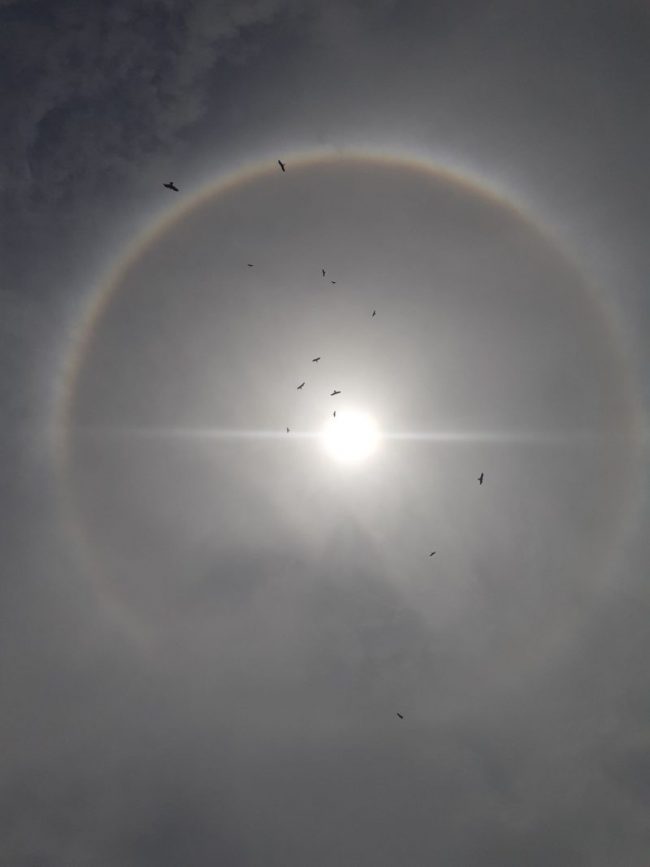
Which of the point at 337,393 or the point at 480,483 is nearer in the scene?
the point at 337,393

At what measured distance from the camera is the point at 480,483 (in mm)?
96625

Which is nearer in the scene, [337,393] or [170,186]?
[170,186]

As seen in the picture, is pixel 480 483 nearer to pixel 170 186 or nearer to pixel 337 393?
pixel 337 393

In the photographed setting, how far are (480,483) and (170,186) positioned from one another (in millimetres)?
68327

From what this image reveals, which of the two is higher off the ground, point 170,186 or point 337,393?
point 170,186

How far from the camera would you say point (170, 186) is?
59938 millimetres

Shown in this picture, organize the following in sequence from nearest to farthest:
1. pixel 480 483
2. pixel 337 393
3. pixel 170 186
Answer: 1. pixel 170 186
2. pixel 337 393
3. pixel 480 483

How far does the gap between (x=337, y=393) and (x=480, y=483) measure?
35.6 m

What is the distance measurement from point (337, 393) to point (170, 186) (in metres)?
33.4

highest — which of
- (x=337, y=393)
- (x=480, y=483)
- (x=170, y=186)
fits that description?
(x=170, y=186)

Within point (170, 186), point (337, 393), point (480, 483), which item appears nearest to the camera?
point (170, 186)

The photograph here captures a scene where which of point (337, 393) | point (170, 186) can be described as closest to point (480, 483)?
point (337, 393)

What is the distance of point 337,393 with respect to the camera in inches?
3034

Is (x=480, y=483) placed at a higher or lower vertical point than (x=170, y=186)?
lower
